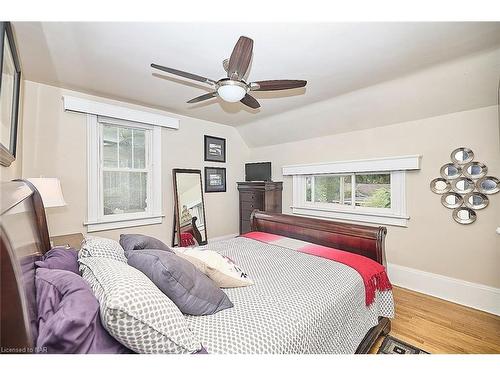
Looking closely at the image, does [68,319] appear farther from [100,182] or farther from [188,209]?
[188,209]

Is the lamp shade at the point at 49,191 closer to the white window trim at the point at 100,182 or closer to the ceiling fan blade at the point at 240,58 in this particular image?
the white window trim at the point at 100,182

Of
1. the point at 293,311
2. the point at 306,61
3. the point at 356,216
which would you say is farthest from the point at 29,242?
the point at 356,216

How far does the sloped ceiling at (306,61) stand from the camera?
1.58m

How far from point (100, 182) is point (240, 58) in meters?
2.33

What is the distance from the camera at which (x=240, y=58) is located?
1519 millimetres

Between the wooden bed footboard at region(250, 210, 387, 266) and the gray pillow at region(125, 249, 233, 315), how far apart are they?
1346 millimetres

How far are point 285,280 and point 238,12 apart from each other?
1441 millimetres

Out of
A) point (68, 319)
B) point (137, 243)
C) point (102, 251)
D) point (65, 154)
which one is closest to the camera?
point (68, 319)

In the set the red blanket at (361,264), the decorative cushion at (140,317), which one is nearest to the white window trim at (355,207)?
the red blanket at (361,264)

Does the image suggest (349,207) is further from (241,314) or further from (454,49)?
(241,314)


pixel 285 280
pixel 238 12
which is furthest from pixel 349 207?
pixel 238 12

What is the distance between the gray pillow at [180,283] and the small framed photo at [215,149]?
2874mm

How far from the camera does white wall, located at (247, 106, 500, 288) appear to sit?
7.39 feet

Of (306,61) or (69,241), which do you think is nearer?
(306,61)
